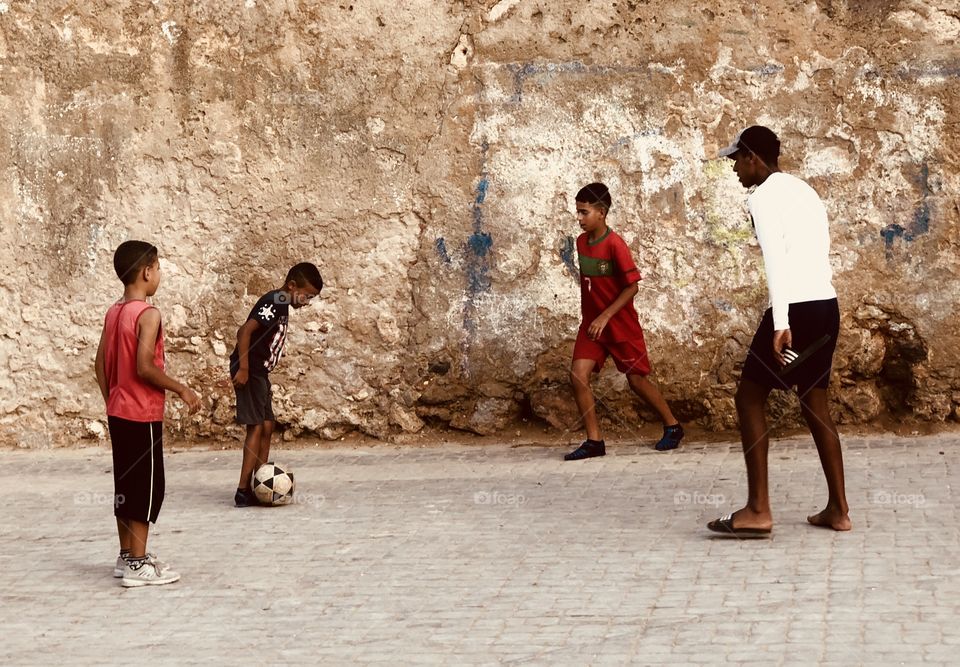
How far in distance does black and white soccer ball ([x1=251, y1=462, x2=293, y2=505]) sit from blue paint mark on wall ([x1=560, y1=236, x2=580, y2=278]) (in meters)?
2.54

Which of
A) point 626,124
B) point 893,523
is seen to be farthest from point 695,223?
point 893,523

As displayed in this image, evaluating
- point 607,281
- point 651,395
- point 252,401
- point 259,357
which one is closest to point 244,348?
point 259,357

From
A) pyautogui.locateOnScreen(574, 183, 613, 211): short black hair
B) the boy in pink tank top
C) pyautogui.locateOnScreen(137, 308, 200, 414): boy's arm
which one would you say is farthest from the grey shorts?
pyautogui.locateOnScreen(574, 183, 613, 211): short black hair

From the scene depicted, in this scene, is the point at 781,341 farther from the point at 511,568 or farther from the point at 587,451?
the point at 587,451

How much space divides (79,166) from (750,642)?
623 cm

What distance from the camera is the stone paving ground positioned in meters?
4.63

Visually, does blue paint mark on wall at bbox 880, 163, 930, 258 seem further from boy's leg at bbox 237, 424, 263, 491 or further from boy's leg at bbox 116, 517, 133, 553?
boy's leg at bbox 116, 517, 133, 553

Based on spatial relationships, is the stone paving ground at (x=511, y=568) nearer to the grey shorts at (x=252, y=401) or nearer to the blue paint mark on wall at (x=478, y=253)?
the grey shorts at (x=252, y=401)

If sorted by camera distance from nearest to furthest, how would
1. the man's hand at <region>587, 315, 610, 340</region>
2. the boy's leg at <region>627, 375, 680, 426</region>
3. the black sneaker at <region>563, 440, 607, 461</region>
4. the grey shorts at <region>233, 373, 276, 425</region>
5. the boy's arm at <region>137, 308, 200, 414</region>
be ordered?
the boy's arm at <region>137, 308, 200, 414</region> → the grey shorts at <region>233, 373, 276, 425</region> → the man's hand at <region>587, 315, 610, 340</region> → the black sneaker at <region>563, 440, 607, 461</region> → the boy's leg at <region>627, 375, 680, 426</region>

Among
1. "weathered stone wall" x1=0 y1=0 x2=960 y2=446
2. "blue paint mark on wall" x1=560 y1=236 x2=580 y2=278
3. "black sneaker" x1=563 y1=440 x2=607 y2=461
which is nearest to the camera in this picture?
"black sneaker" x1=563 y1=440 x2=607 y2=461

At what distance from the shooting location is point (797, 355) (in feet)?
19.1

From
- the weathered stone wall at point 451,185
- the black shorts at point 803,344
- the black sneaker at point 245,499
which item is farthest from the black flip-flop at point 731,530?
the weathered stone wall at point 451,185

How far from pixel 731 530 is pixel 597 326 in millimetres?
2420

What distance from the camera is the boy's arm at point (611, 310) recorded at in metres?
8.12
